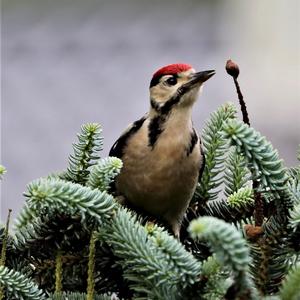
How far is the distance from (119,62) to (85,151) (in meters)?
2.61

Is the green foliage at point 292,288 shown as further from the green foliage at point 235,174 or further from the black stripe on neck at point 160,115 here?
the black stripe on neck at point 160,115

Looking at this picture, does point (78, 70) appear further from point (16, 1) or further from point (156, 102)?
point (156, 102)

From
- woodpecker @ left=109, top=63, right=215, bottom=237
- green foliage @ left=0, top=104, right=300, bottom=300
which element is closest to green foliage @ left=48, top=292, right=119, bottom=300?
green foliage @ left=0, top=104, right=300, bottom=300

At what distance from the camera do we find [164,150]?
1.66 metres

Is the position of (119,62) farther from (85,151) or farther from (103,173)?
(103,173)

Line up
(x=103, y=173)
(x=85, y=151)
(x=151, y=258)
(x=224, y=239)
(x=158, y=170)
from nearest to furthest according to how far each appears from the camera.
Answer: (x=224, y=239) < (x=151, y=258) < (x=103, y=173) < (x=85, y=151) < (x=158, y=170)

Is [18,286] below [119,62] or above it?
below

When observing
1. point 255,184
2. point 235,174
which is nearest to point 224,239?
point 255,184

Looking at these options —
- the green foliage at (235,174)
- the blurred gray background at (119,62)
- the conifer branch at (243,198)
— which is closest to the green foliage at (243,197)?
the conifer branch at (243,198)

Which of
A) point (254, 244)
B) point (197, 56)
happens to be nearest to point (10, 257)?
point (254, 244)

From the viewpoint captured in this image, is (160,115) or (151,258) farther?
(160,115)

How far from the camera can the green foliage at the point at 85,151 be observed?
3.72ft

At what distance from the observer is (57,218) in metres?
1.07

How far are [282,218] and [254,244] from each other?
52mm
